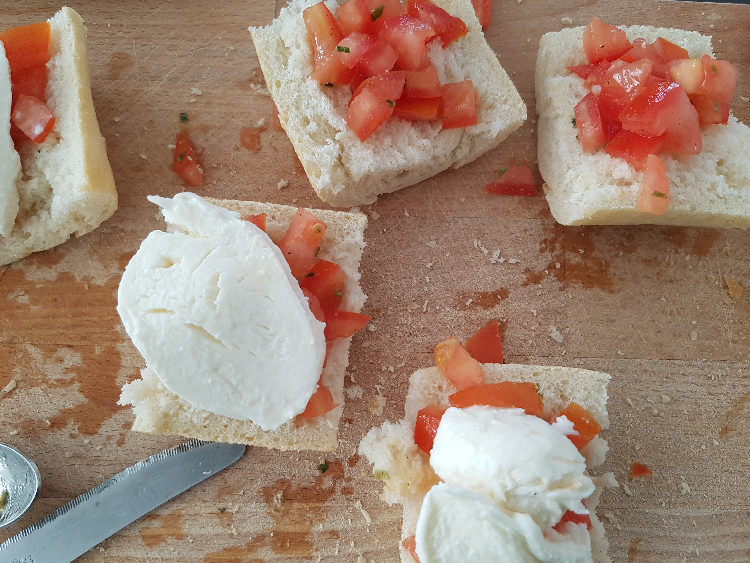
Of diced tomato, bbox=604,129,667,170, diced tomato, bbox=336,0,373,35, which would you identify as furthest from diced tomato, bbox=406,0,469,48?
diced tomato, bbox=604,129,667,170

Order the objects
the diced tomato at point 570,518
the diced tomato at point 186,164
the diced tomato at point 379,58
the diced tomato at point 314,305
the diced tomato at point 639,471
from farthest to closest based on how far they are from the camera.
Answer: the diced tomato at point 186,164
the diced tomato at point 639,471
the diced tomato at point 379,58
the diced tomato at point 314,305
the diced tomato at point 570,518

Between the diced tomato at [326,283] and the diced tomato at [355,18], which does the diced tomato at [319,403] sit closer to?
the diced tomato at [326,283]

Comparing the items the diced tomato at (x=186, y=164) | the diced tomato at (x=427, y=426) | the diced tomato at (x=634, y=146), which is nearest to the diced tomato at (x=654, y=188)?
the diced tomato at (x=634, y=146)

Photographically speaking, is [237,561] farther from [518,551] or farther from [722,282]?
[722,282]

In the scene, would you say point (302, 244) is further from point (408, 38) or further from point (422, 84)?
point (408, 38)

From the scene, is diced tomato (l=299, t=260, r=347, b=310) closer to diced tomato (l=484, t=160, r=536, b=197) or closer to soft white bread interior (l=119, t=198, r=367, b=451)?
soft white bread interior (l=119, t=198, r=367, b=451)

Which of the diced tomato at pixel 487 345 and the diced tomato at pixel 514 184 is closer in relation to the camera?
the diced tomato at pixel 487 345

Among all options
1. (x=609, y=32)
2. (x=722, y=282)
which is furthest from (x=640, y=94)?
(x=722, y=282)
